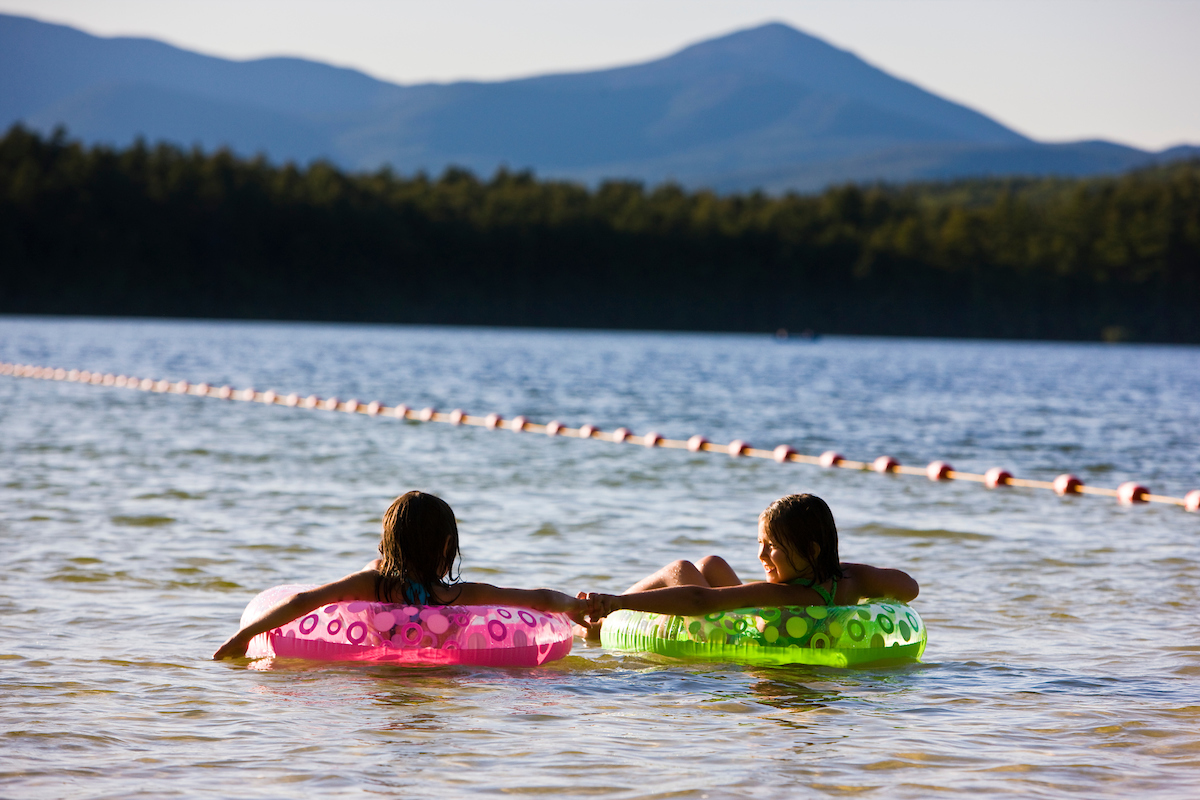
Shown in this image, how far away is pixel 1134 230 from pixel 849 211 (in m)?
20.2

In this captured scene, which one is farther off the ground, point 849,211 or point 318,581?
point 849,211

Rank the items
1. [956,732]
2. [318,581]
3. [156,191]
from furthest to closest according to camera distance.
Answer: [156,191]
[318,581]
[956,732]

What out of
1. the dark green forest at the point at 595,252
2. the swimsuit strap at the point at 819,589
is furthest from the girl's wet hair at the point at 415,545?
the dark green forest at the point at 595,252

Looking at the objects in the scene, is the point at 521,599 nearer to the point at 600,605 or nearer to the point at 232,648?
the point at 600,605

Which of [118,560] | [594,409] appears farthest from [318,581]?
[594,409]

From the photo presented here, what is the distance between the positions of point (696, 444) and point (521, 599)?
364 inches

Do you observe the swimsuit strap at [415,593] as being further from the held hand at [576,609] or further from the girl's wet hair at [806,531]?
the girl's wet hair at [806,531]

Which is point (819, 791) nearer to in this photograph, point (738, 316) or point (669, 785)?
point (669, 785)

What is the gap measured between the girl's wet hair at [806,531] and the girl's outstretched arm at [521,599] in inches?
36.8

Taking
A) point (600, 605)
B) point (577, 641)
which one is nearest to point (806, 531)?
point (600, 605)

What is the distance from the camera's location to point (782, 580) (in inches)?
243

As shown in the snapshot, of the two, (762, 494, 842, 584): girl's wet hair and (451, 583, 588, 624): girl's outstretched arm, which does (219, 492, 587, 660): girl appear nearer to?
(451, 583, 588, 624): girl's outstretched arm

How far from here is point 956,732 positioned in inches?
204

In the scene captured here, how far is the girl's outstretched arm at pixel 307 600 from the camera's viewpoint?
5898mm
